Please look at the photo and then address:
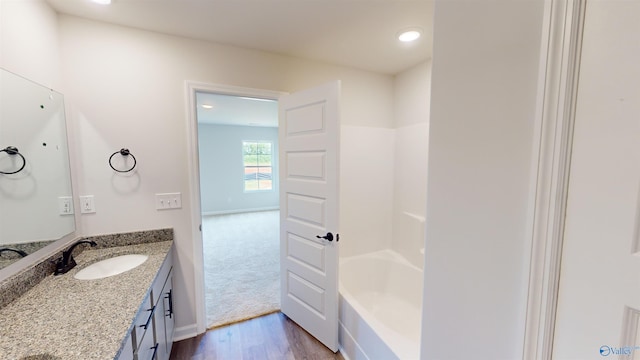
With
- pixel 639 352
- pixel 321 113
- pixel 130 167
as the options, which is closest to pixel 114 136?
pixel 130 167

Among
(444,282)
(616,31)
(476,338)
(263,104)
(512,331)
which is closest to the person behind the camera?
(616,31)

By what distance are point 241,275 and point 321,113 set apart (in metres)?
2.39

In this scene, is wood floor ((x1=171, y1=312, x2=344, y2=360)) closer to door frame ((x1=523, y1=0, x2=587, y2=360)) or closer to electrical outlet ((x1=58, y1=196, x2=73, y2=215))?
electrical outlet ((x1=58, y1=196, x2=73, y2=215))

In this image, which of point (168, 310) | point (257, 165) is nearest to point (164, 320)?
point (168, 310)

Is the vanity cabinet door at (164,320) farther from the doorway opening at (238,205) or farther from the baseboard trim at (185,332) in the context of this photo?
the doorway opening at (238,205)

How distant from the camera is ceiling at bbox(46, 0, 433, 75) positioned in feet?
4.90

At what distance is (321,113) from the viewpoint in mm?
1845

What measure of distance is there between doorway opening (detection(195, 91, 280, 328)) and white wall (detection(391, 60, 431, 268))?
1.36m

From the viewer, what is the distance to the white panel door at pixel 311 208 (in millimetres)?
1820

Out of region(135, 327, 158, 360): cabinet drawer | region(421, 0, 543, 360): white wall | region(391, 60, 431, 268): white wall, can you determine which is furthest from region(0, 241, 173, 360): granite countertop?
region(391, 60, 431, 268): white wall

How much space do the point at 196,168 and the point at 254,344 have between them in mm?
1491

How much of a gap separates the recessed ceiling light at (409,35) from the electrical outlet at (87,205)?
8.24ft

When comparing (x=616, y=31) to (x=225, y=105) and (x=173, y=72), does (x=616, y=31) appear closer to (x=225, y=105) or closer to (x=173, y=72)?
(x=173, y=72)

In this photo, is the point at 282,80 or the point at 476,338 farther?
the point at 282,80
